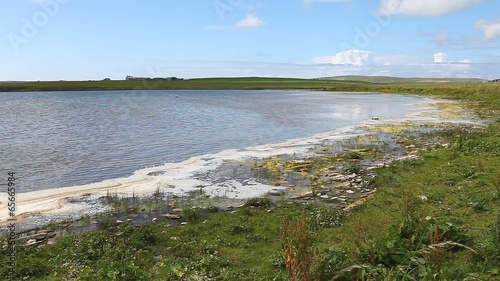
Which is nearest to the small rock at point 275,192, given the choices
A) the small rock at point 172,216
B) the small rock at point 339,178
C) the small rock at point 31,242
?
the small rock at point 339,178

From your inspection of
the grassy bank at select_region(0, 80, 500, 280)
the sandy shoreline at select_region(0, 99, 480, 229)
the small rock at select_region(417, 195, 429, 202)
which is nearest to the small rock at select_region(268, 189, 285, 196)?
the sandy shoreline at select_region(0, 99, 480, 229)

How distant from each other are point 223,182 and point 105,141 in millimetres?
19577

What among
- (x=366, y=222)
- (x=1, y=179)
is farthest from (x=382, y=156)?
(x=1, y=179)

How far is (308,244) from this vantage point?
6.97m

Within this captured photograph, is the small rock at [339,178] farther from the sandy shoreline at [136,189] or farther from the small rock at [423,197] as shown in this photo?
the small rock at [423,197]

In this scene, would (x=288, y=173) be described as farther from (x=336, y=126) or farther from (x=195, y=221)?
(x=336, y=126)

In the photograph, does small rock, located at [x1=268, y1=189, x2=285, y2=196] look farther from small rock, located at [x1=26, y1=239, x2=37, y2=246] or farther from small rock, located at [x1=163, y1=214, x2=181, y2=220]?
small rock, located at [x1=26, y1=239, x2=37, y2=246]

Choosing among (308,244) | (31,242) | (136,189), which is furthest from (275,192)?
(308,244)

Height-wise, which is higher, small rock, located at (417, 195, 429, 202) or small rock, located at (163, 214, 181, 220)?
small rock, located at (417, 195, 429, 202)

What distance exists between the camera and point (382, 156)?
976 inches

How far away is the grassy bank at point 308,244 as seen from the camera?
25.5 feet

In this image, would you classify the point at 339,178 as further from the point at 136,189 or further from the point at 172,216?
the point at 136,189

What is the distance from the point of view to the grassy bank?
25.5 ft

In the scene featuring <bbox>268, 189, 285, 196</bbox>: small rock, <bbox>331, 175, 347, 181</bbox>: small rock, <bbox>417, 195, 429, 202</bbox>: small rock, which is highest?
<bbox>417, 195, 429, 202</bbox>: small rock
